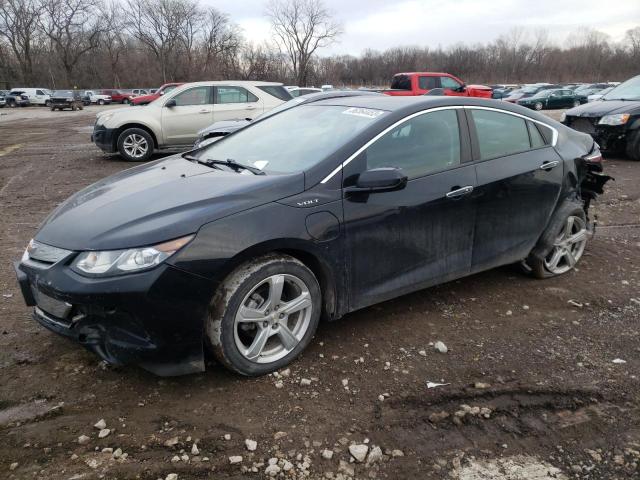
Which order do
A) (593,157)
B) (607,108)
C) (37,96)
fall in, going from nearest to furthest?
(593,157) → (607,108) → (37,96)

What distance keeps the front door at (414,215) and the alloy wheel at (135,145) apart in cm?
884

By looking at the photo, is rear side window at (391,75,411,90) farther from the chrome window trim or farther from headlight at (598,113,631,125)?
the chrome window trim

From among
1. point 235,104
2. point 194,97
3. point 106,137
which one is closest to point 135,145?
point 106,137

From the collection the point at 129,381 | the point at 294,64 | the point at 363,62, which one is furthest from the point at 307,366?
the point at 363,62

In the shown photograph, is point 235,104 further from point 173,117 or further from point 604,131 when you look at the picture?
point 604,131

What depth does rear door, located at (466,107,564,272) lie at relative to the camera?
3.57 meters

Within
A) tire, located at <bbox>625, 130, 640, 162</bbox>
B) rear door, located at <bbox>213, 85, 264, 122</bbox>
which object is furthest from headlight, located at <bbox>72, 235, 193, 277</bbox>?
tire, located at <bbox>625, 130, 640, 162</bbox>

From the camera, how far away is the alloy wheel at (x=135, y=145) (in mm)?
10633

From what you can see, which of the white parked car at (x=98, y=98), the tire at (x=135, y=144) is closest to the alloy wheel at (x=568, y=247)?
the tire at (x=135, y=144)

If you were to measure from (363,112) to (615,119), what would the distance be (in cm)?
836

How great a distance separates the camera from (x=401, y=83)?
18609 millimetres

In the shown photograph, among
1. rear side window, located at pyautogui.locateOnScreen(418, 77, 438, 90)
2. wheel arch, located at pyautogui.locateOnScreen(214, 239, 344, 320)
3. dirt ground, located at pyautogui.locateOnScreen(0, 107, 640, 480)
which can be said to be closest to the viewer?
dirt ground, located at pyautogui.locateOnScreen(0, 107, 640, 480)

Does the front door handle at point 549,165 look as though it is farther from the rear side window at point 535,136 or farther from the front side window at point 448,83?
the front side window at point 448,83

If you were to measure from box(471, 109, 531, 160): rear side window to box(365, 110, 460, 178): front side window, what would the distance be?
241 millimetres
